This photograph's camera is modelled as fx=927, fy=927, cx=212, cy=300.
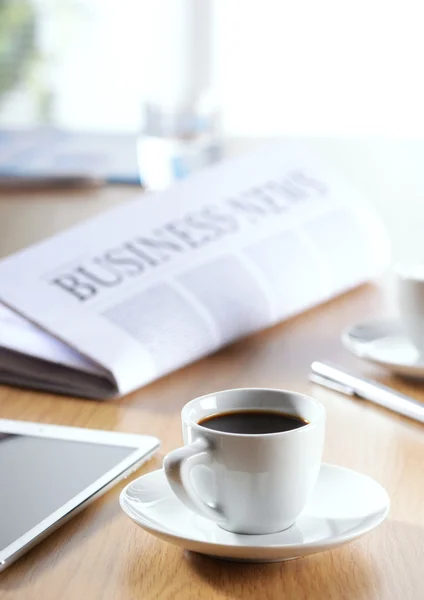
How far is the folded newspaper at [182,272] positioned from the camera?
0.72 m

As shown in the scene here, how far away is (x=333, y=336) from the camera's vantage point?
841 mm

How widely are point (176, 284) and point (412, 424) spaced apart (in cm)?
27

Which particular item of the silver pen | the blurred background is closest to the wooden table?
the silver pen

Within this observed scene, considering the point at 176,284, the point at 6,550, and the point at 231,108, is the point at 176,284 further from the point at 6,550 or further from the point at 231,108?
the point at 231,108

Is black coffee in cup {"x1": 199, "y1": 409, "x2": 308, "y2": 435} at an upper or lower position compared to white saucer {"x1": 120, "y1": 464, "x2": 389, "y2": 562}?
upper

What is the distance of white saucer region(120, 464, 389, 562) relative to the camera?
431mm

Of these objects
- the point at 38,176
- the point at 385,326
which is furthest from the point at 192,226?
the point at 38,176

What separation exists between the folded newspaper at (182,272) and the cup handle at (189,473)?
24 cm

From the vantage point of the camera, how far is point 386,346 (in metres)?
0.78

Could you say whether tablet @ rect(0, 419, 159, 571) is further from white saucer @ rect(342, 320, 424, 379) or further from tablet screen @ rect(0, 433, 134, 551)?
white saucer @ rect(342, 320, 424, 379)

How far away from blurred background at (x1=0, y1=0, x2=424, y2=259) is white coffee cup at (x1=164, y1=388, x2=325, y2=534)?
244cm

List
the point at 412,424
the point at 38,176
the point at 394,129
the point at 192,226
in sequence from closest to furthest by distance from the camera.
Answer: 1. the point at 412,424
2. the point at 192,226
3. the point at 38,176
4. the point at 394,129

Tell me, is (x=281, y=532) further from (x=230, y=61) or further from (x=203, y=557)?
(x=230, y=61)

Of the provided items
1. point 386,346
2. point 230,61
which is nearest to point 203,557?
point 386,346
